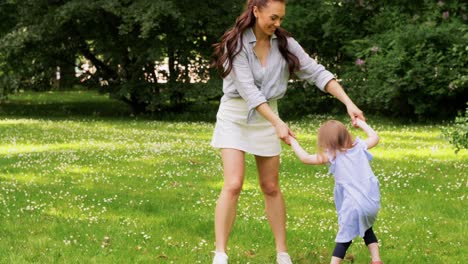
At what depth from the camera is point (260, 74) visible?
552 centimetres

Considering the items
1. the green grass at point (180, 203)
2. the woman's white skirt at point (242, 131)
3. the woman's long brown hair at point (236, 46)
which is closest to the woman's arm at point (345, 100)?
the woman's long brown hair at point (236, 46)

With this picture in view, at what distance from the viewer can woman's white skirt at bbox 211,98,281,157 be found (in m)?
5.55

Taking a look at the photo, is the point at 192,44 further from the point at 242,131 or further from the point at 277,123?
the point at 277,123

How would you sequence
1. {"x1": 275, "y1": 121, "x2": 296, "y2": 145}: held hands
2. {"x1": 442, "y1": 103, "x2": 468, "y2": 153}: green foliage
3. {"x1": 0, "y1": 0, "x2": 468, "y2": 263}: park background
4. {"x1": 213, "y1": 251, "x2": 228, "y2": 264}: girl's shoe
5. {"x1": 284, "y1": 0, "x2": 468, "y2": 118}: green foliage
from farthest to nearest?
{"x1": 284, "y1": 0, "x2": 468, "y2": 118}: green foliage < {"x1": 442, "y1": 103, "x2": 468, "y2": 153}: green foliage < {"x1": 0, "y1": 0, "x2": 468, "y2": 263}: park background < {"x1": 213, "y1": 251, "x2": 228, "y2": 264}: girl's shoe < {"x1": 275, "y1": 121, "x2": 296, "y2": 145}: held hands

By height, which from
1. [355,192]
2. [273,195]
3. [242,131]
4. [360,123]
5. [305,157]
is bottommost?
[273,195]

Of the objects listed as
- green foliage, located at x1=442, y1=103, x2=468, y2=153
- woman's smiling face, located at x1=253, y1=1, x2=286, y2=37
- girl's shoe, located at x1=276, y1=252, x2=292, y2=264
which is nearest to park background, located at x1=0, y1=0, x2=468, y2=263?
green foliage, located at x1=442, y1=103, x2=468, y2=153

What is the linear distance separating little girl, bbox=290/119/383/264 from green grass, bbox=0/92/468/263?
0.82 metres

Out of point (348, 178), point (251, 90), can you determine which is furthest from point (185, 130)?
point (348, 178)

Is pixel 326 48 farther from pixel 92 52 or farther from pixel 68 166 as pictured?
pixel 68 166

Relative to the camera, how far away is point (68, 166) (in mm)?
10859

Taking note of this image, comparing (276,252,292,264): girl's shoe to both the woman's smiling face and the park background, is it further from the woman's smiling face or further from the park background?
the woman's smiling face

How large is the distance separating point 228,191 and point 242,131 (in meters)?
0.43

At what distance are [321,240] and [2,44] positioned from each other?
52.6 feet

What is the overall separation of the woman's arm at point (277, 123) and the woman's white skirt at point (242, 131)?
0.21 m
